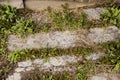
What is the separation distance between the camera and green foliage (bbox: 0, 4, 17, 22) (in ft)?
18.3

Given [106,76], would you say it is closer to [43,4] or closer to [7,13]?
[43,4]

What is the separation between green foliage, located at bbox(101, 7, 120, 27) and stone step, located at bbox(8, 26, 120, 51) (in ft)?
0.54

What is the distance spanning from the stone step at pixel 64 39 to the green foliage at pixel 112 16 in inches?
6.5

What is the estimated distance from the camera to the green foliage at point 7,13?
5578 mm

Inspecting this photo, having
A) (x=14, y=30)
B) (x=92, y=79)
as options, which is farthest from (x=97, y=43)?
(x=14, y=30)

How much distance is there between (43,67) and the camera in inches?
203

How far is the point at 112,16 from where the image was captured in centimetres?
571

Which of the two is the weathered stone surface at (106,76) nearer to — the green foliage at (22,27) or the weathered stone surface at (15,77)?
the weathered stone surface at (15,77)

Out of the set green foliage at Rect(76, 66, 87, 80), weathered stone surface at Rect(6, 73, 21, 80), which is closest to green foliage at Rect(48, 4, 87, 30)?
green foliage at Rect(76, 66, 87, 80)

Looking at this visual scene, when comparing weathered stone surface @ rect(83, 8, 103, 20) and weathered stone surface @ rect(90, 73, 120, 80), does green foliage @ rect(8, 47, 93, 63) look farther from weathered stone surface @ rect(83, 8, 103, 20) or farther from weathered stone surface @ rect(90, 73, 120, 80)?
weathered stone surface @ rect(83, 8, 103, 20)

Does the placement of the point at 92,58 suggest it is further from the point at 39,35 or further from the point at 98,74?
the point at 39,35

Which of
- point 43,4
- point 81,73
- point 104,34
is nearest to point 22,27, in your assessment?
point 43,4

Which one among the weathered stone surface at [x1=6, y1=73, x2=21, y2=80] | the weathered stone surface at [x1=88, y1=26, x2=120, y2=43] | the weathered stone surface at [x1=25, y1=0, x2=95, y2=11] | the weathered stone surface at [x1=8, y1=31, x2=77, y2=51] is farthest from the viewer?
the weathered stone surface at [x1=25, y1=0, x2=95, y2=11]

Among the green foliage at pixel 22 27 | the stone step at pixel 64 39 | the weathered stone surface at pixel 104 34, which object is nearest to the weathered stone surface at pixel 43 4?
the green foliage at pixel 22 27
